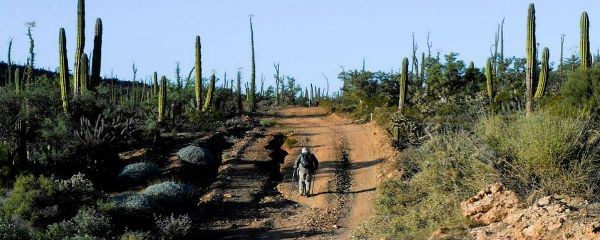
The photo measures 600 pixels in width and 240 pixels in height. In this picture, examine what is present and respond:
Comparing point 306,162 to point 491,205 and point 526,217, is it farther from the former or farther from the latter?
point 526,217

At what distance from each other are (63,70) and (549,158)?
17.6m

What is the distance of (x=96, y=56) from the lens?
28.8 m

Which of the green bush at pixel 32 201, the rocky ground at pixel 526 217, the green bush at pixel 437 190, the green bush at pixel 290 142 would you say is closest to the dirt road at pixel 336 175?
the green bush at pixel 290 142

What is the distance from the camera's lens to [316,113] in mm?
43438

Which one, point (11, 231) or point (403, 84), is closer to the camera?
point (11, 231)

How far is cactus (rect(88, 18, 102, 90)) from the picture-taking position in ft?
Answer: 94.2

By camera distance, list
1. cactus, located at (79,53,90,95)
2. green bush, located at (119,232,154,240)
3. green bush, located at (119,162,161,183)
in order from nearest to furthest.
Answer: green bush, located at (119,232,154,240) → green bush, located at (119,162,161,183) → cactus, located at (79,53,90,95)

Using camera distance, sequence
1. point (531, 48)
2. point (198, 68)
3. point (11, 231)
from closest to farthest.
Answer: point (11, 231) < point (531, 48) < point (198, 68)

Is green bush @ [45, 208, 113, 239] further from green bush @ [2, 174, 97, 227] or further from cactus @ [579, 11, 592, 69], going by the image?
cactus @ [579, 11, 592, 69]

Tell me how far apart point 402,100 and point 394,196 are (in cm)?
1477

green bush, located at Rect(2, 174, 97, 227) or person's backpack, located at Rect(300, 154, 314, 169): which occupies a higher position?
person's backpack, located at Rect(300, 154, 314, 169)

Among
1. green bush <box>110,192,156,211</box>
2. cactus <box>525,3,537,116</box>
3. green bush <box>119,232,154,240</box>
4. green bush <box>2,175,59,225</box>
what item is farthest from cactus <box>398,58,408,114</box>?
green bush <box>119,232,154,240</box>

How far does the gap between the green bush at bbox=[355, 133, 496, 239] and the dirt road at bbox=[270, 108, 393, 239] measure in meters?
1.04

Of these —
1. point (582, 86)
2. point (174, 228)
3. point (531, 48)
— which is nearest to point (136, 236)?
point (174, 228)
